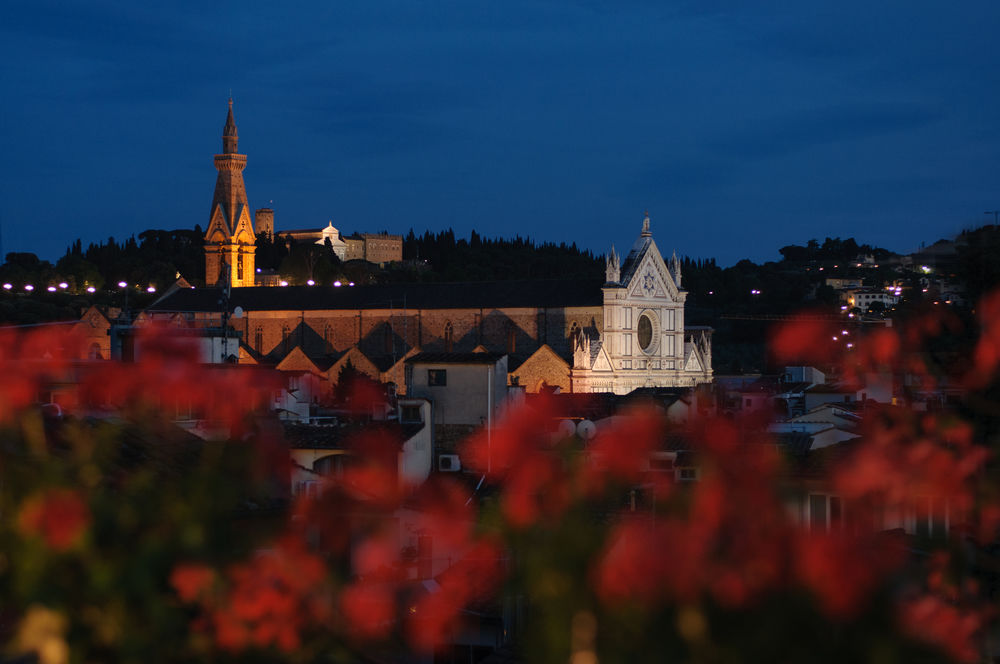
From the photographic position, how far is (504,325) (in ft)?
261

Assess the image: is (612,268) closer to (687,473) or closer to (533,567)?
(687,473)

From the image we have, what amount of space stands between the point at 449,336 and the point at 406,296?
5020 mm

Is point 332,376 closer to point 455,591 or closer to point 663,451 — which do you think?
point 663,451

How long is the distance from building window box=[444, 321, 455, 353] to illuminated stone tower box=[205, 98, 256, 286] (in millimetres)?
29767

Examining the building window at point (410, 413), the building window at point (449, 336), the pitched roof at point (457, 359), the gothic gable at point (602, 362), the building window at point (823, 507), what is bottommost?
the building window at point (823, 507)

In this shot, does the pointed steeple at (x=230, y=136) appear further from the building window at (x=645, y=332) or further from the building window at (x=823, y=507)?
the building window at (x=823, y=507)

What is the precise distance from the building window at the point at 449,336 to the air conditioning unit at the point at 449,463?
166ft

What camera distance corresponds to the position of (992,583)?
1193 cm

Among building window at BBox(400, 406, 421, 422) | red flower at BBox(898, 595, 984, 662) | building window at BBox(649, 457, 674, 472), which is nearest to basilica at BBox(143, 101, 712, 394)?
building window at BBox(400, 406, 421, 422)

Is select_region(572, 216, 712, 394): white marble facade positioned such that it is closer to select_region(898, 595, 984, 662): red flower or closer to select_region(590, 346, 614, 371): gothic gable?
select_region(590, 346, 614, 371): gothic gable

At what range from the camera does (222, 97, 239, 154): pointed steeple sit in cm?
11006

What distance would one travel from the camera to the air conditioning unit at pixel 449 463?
29.8 meters

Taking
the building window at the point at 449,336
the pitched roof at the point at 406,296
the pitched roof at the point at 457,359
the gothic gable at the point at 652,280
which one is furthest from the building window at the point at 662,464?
the building window at the point at 449,336

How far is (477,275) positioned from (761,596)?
6447 inches
